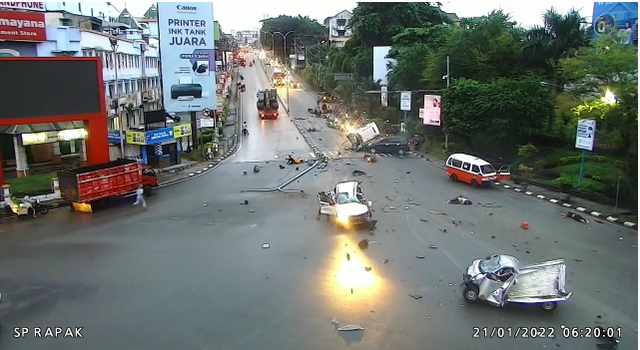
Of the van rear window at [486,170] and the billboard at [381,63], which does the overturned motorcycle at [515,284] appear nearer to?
the van rear window at [486,170]

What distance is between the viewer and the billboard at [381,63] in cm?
5544

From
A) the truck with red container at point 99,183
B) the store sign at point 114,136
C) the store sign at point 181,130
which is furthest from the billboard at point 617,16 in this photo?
the truck with red container at point 99,183

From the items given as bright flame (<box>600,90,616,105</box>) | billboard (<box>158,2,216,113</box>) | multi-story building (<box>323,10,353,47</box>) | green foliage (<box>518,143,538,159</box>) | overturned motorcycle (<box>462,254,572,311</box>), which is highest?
multi-story building (<box>323,10,353,47</box>)

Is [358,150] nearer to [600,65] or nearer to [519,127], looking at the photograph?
[519,127]

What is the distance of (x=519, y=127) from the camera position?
3053cm

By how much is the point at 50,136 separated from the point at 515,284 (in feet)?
88.3

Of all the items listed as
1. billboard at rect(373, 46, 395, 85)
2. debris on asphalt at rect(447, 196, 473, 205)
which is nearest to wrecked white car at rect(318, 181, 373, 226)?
Answer: debris on asphalt at rect(447, 196, 473, 205)

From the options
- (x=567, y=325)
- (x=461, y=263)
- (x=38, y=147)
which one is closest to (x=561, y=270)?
(x=567, y=325)

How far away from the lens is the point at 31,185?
25734 mm

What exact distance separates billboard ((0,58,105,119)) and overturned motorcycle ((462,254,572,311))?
869 inches

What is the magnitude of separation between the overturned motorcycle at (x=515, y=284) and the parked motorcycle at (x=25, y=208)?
17599mm

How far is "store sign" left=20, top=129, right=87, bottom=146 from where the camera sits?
94.5ft

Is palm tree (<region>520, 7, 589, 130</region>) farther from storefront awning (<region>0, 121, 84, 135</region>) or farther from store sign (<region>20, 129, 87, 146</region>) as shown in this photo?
storefront awning (<region>0, 121, 84, 135</region>)

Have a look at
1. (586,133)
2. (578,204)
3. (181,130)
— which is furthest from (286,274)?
(181,130)
